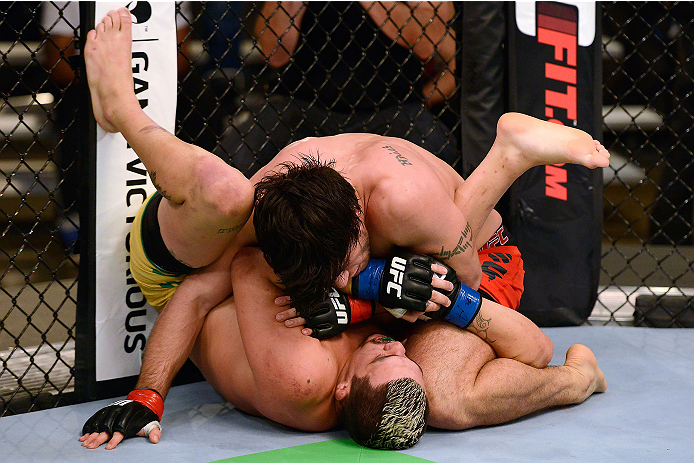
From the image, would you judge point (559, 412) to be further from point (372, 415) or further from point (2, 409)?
point (2, 409)

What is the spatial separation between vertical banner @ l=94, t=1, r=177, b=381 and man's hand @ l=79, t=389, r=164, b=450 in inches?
14.5

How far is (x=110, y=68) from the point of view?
1815 mm

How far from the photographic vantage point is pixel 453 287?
161cm

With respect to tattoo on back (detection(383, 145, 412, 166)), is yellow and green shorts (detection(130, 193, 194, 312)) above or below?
below

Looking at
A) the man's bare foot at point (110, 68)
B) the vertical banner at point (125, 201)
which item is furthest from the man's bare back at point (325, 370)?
the man's bare foot at point (110, 68)

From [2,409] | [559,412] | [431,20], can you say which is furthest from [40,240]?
[559,412]

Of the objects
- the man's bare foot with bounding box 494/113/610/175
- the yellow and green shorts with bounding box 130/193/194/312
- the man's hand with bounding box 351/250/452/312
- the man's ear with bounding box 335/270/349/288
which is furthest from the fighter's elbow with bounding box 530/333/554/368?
the yellow and green shorts with bounding box 130/193/194/312

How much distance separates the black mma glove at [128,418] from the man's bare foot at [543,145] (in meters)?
1.09

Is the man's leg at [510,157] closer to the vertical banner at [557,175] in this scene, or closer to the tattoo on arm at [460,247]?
the tattoo on arm at [460,247]

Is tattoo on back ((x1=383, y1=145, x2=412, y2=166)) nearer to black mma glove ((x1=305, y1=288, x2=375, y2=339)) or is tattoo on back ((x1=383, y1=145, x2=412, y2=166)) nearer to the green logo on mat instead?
black mma glove ((x1=305, y1=288, x2=375, y2=339))

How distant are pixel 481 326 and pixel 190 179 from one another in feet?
2.68

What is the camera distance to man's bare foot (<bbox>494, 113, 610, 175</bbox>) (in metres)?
1.62

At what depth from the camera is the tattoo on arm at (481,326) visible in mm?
1669

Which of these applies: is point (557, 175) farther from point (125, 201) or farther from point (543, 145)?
point (125, 201)
